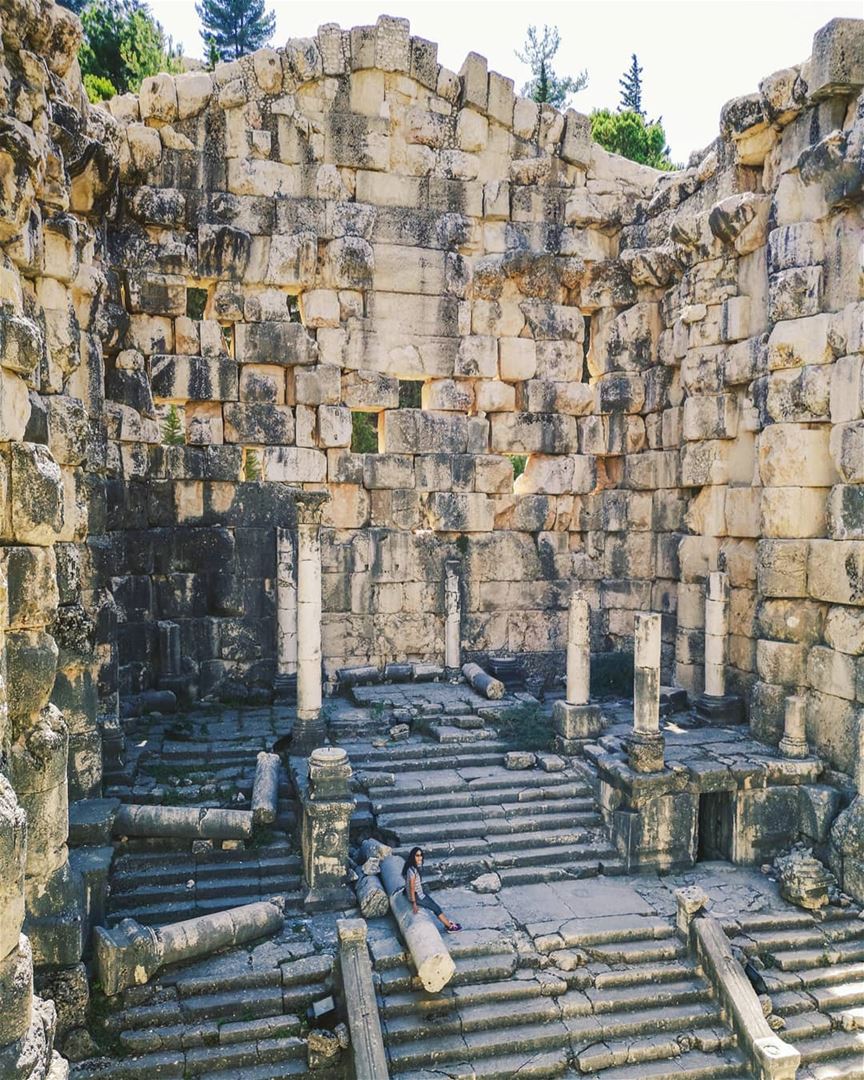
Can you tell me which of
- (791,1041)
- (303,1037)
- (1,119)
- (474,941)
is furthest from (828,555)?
(1,119)

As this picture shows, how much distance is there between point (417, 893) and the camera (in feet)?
28.1

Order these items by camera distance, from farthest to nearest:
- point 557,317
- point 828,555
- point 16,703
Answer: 1. point 557,317
2. point 828,555
3. point 16,703

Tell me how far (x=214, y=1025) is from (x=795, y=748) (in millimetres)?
7490

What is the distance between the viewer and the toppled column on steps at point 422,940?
770 cm

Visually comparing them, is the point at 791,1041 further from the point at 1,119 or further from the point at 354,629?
the point at 1,119

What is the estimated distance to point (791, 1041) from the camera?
7973 millimetres

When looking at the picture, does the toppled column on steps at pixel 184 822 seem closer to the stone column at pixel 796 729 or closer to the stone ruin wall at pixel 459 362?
the stone ruin wall at pixel 459 362

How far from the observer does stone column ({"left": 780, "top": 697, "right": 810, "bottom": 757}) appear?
10914 millimetres

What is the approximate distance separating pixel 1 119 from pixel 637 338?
10968 mm

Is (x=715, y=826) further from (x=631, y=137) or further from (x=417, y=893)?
(x=631, y=137)

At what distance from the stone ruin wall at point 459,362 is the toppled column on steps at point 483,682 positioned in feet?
2.11

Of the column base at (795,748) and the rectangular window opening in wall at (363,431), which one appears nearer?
the column base at (795,748)


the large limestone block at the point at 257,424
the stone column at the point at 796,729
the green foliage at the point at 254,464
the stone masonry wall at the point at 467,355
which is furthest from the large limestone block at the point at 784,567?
the green foliage at the point at 254,464

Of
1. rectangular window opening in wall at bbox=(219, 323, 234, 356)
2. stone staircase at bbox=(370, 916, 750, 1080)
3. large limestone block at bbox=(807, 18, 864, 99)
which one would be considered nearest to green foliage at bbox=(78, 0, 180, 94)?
rectangular window opening in wall at bbox=(219, 323, 234, 356)
